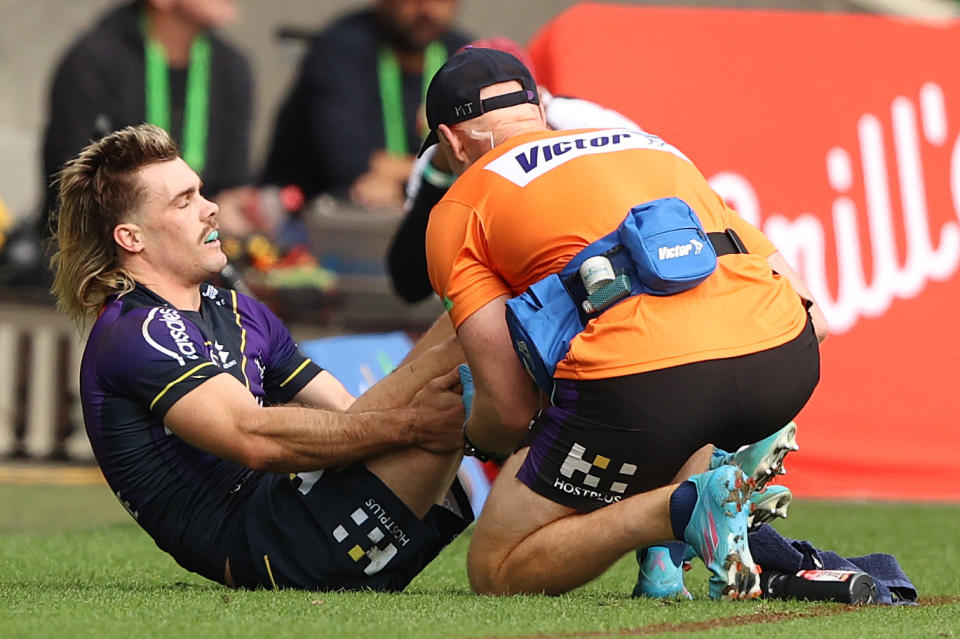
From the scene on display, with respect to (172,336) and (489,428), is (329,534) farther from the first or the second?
(172,336)

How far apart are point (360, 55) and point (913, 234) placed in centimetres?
333

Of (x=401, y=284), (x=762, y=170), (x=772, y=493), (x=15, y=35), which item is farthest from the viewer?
(x=15, y=35)

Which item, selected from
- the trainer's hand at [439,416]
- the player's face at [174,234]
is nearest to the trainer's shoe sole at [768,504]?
the trainer's hand at [439,416]

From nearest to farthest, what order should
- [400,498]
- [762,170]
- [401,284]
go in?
[400,498]
[401,284]
[762,170]

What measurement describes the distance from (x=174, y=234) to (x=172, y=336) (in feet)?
1.16

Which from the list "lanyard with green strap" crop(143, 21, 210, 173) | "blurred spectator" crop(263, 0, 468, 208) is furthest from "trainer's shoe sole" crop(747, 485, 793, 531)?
"lanyard with green strap" crop(143, 21, 210, 173)

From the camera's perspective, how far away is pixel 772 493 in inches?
136

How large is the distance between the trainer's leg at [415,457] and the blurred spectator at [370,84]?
4.87 m

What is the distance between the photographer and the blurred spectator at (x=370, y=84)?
8.84 m

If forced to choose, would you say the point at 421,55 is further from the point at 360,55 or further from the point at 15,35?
the point at 15,35

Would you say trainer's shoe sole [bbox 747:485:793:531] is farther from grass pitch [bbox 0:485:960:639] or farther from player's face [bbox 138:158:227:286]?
player's face [bbox 138:158:227:286]

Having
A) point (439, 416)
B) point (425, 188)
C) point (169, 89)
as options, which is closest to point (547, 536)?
point (439, 416)

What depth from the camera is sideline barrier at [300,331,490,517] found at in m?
6.18

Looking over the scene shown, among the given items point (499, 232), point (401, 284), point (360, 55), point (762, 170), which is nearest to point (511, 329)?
point (499, 232)
